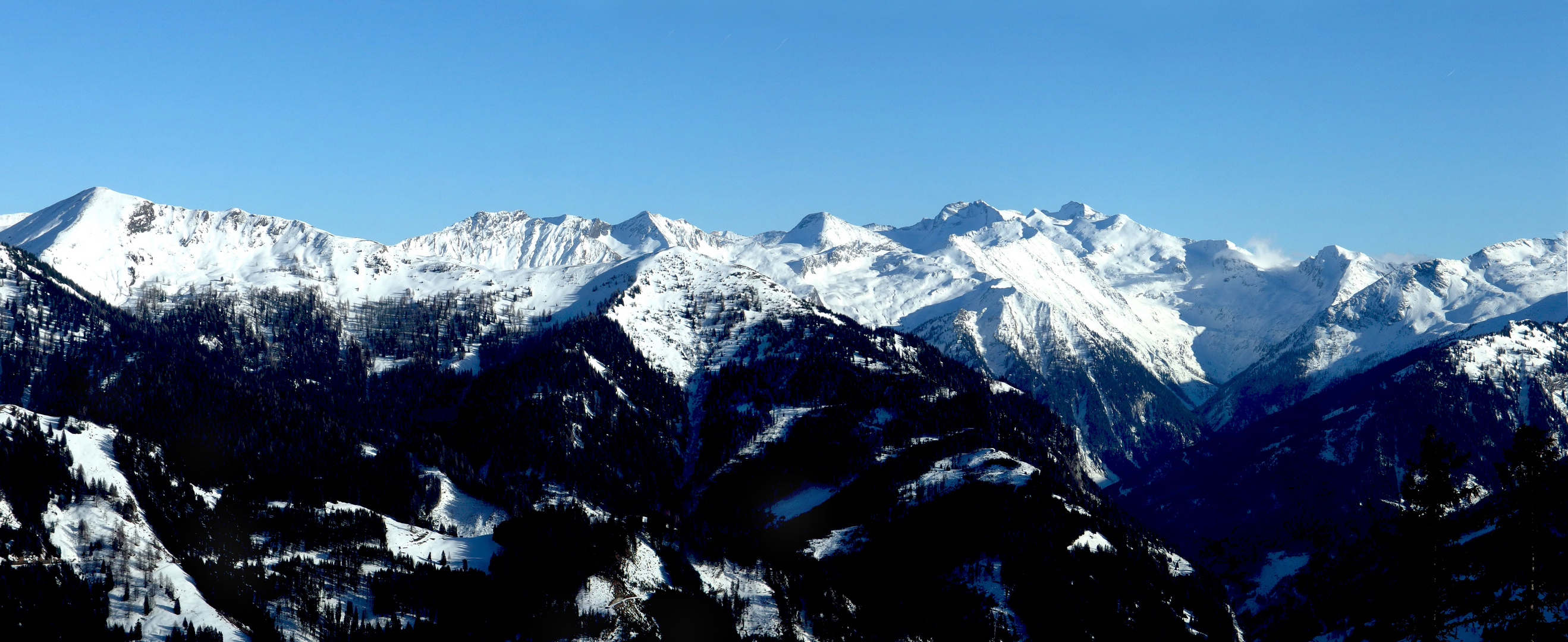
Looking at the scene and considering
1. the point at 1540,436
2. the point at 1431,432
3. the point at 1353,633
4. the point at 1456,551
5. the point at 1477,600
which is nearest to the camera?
the point at 1540,436

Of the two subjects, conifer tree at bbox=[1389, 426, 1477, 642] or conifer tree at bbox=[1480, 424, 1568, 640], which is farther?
conifer tree at bbox=[1389, 426, 1477, 642]

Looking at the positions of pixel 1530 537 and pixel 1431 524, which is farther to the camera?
pixel 1431 524

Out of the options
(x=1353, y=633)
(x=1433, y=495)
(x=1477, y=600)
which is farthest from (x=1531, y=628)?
(x=1353, y=633)

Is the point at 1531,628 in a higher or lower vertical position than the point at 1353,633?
higher

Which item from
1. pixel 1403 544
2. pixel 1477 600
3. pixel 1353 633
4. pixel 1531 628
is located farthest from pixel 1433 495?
pixel 1353 633

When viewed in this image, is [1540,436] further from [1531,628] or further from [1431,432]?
[1531,628]

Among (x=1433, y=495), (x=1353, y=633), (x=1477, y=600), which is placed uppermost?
(x=1433, y=495)

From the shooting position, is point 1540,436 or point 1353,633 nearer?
point 1540,436

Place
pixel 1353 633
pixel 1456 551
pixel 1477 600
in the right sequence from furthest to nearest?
pixel 1353 633 → pixel 1477 600 → pixel 1456 551

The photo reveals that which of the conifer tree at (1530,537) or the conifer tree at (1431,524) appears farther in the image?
the conifer tree at (1431,524)

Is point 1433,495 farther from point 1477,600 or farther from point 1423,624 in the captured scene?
point 1477,600

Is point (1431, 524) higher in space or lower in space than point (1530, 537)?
higher
